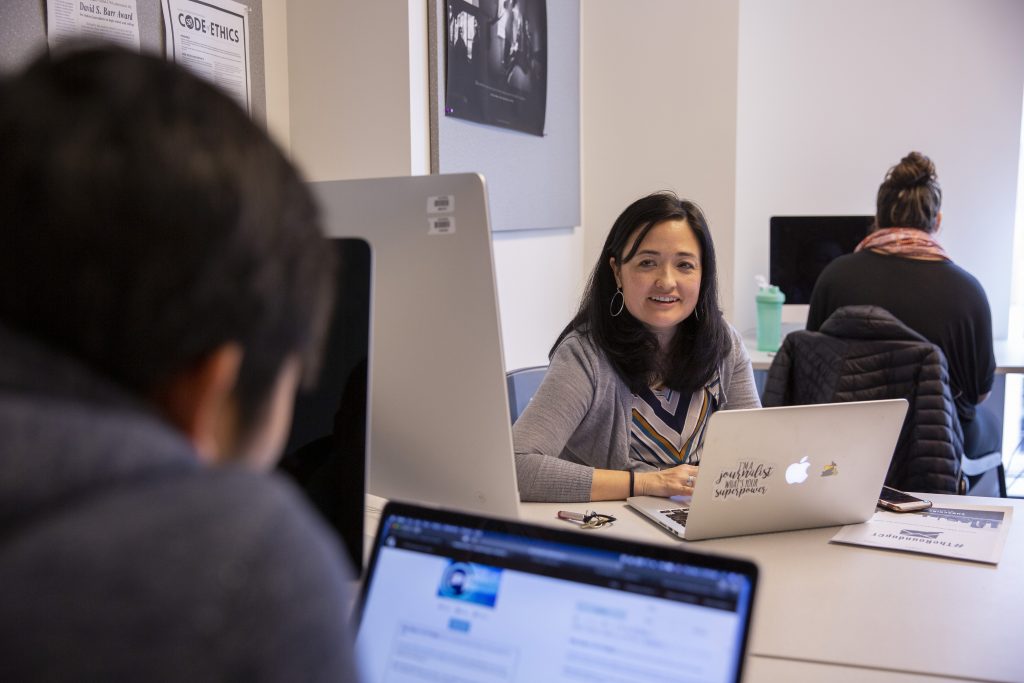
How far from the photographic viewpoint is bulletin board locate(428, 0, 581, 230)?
2512 mm

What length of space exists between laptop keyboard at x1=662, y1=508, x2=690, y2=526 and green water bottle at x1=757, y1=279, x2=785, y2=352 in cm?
224

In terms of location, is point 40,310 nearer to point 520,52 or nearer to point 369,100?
point 369,100

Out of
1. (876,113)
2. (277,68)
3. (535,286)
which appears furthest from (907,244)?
(277,68)

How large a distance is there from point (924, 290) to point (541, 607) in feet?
8.49

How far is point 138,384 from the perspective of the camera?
0.38m

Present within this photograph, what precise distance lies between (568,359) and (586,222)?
85.2 inches

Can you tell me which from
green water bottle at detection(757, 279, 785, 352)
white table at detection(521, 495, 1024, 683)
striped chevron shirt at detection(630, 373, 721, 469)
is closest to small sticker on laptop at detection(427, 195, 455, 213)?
white table at detection(521, 495, 1024, 683)

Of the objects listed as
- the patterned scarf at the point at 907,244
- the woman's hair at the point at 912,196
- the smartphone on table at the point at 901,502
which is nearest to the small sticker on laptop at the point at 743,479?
A: the smartphone on table at the point at 901,502

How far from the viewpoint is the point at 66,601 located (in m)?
0.33

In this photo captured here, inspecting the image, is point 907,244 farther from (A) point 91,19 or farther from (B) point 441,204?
(A) point 91,19

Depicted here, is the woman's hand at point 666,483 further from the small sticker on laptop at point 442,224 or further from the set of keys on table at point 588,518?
the small sticker on laptop at point 442,224

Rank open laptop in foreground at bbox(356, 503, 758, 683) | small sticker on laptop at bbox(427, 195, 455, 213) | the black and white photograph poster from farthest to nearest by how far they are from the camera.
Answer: the black and white photograph poster < small sticker on laptop at bbox(427, 195, 455, 213) < open laptop in foreground at bbox(356, 503, 758, 683)

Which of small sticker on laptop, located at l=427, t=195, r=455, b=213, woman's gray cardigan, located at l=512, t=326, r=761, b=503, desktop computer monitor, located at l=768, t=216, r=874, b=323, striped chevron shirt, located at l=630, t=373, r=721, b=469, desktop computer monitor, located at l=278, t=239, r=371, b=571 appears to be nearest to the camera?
desktop computer monitor, located at l=278, t=239, r=371, b=571

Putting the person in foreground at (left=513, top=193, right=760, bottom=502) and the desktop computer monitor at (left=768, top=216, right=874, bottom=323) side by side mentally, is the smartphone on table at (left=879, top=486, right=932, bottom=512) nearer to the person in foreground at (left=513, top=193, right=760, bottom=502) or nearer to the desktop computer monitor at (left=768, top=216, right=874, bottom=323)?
the person in foreground at (left=513, top=193, right=760, bottom=502)
